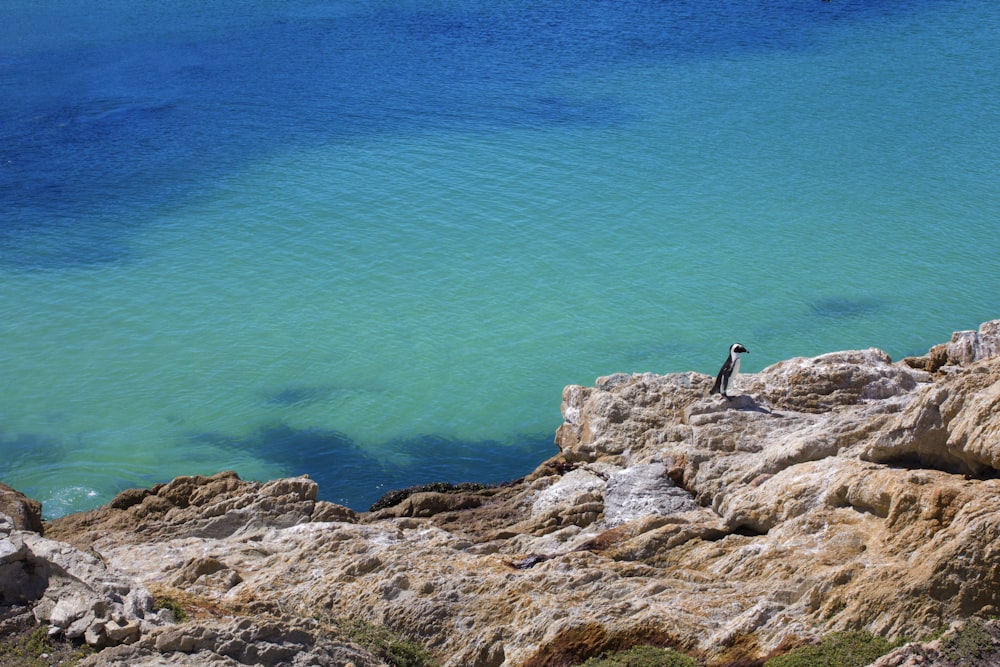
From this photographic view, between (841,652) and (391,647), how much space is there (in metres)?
4.30

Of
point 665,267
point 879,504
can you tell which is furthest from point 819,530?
point 665,267

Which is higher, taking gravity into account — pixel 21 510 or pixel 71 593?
pixel 71 593

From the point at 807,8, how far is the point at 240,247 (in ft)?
109

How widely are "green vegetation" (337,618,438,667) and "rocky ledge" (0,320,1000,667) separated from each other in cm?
7

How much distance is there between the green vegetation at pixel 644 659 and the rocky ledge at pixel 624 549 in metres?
0.18

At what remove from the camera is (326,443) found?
20.9 m

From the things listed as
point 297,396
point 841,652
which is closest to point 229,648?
point 841,652

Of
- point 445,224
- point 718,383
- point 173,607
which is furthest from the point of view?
point 445,224

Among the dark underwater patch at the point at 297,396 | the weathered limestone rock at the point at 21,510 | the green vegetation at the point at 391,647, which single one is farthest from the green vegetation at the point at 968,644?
the dark underwater patch at the point at 297,396

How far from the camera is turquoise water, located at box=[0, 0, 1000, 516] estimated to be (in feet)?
73.4

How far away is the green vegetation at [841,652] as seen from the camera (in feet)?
28.7

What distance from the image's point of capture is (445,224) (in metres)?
31.2

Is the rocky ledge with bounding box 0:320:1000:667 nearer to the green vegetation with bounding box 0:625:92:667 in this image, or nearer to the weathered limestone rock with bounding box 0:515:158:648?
the weathered limestone rock with bounding box 0:515:158:648

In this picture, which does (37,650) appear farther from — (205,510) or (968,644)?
(968,644)
